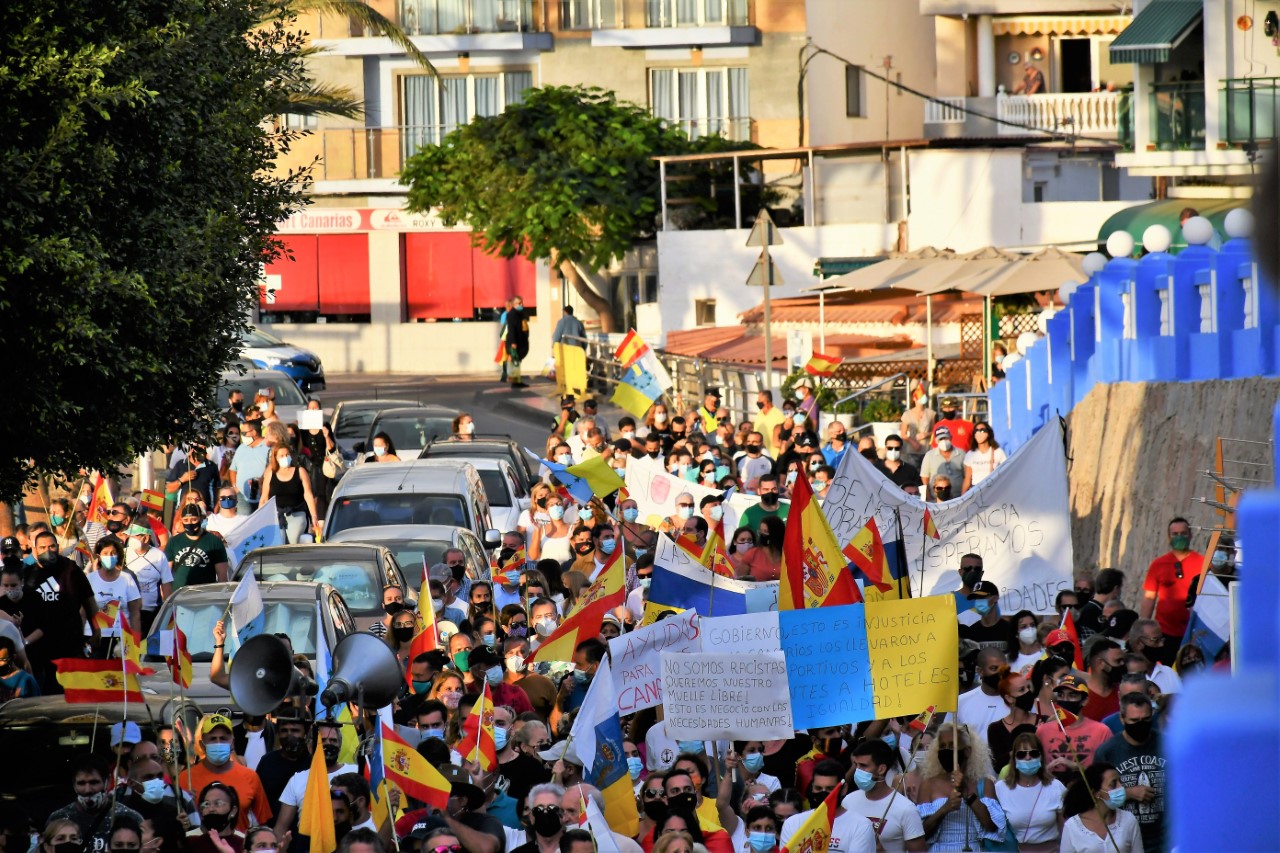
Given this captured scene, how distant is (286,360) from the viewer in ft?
129

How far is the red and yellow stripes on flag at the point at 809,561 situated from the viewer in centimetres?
1282

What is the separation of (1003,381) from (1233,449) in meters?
10.9

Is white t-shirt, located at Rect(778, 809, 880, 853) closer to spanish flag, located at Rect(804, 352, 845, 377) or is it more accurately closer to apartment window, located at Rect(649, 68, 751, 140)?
spanish flag, located at Rect(804, 352, 845, 377)

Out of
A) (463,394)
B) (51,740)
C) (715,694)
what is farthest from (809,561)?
(463,394)

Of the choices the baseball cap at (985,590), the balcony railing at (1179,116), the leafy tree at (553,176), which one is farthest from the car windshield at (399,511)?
the leafy tree at (553,176)

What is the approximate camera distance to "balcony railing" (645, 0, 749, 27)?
47.8 metres

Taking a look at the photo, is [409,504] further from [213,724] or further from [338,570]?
[213,724]

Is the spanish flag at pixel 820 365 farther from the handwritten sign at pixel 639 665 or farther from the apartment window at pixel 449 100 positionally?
the apartment window at pixel 449 100

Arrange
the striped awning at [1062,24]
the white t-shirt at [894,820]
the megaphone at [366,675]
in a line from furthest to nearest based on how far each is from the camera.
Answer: the striped awning at [1062,24] < the megaphone at [366,675] < the white t-shirt at [894,820]

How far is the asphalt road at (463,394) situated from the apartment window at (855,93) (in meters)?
9.84

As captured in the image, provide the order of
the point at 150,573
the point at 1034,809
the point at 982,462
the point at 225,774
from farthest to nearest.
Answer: the point at 982,462 < the point at 150,573 < the point at 225,774 < the point at 1034,809

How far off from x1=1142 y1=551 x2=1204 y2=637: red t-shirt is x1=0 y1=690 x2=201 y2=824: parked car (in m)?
6.16

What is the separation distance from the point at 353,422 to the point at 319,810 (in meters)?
19.1

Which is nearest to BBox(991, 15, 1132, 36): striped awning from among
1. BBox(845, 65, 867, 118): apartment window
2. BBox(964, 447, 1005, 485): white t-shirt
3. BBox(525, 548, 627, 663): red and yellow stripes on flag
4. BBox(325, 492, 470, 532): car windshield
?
BBox(845, 65, 867, 118): apartment window
